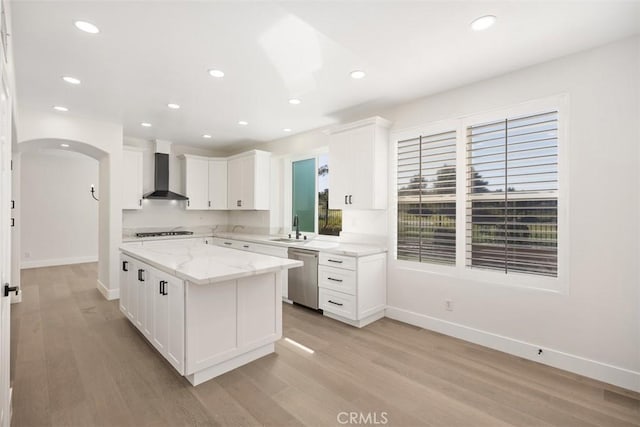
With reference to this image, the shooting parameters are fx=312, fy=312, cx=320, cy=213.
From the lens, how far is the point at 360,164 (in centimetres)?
381

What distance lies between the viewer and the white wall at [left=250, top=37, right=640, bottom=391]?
2328mm

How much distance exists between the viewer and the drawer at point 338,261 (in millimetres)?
3545

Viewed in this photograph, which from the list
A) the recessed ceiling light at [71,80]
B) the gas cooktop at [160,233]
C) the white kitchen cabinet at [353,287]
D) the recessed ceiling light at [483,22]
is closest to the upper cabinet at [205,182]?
the gas cooktop at [160,233]

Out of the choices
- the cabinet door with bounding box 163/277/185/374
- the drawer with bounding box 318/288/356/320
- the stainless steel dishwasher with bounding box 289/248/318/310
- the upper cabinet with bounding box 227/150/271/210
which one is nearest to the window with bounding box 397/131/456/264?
the drawer with bounding box 318/288/356/320

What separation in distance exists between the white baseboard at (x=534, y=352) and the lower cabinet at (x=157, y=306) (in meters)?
2.47

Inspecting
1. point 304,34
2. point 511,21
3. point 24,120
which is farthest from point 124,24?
point 24,120

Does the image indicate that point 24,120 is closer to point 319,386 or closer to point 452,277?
point 319,386

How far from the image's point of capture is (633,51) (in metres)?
2.31

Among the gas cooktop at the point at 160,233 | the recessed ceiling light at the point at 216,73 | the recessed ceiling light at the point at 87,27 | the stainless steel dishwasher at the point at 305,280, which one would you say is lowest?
the stainless steel dishwasher at the point at 305,280

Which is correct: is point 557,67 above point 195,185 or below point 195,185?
above

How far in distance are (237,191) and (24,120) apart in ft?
9.93

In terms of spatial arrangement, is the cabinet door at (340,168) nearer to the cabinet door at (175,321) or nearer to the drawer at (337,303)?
the drawer at (337,303)

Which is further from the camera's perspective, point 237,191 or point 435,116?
point 237,191

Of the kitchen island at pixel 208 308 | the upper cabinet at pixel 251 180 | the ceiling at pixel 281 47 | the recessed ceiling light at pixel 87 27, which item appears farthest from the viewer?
the upper cabinet at pixel 251 180
